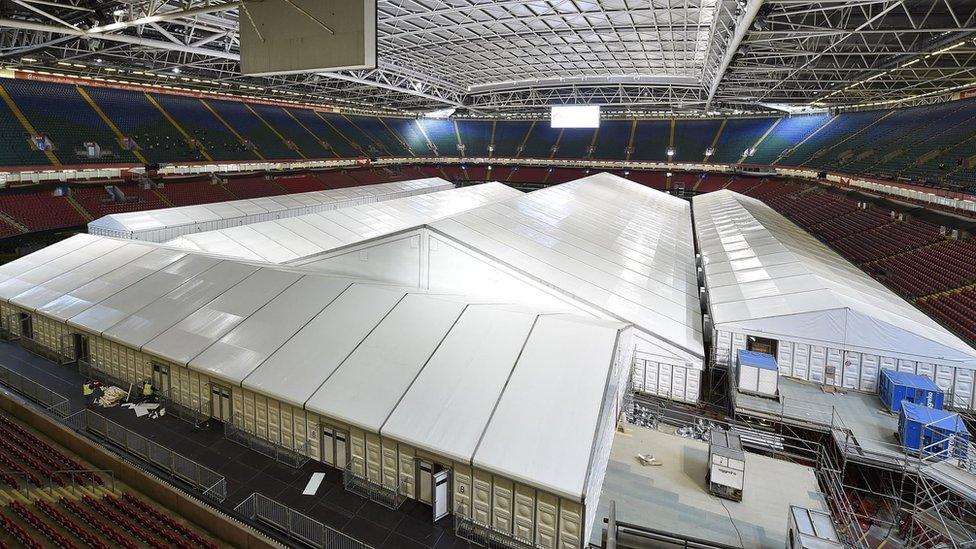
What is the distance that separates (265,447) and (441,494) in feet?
13.2

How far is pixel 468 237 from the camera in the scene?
1531 centimetres

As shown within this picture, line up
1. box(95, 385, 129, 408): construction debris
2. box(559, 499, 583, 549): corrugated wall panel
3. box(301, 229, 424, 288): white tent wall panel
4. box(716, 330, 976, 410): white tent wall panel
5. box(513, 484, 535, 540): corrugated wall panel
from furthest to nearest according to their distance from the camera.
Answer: box(301, 229, 424, 288): white tent wall panel < box(716, 330, 976, 410): white tent wall panel < box(95, 385, 129, 408): construction debris < box(513, 484, 535, 540): corrugated wall panel < box(559, 499, 583, 549): corrugated wall panel

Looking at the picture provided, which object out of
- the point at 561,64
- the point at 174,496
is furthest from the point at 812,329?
the point at 561,64

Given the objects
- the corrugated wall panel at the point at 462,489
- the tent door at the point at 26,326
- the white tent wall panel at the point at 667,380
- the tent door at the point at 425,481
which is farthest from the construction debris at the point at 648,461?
the tent door at the point at 26,326

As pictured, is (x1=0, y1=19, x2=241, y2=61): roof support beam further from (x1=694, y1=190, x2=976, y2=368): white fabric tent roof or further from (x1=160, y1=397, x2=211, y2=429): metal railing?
(x1=694, y1=190, x2=976, y2=368): white fabric tent roof

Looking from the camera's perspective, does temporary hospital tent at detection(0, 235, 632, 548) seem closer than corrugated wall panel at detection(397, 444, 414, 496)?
Yes

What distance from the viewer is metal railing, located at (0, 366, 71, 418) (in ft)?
36.6

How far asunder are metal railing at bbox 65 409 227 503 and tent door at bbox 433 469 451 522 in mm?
3495

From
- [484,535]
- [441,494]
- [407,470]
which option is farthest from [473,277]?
[484,535]

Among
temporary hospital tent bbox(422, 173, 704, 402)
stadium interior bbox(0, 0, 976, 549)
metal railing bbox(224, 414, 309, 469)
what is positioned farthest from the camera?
temporary hospital tent bbox(422, 173, 704, 402)

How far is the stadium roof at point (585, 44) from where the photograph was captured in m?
18.7

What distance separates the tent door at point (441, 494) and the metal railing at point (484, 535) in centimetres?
28

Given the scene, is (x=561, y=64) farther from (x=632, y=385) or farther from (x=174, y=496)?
(x=174, y=496)

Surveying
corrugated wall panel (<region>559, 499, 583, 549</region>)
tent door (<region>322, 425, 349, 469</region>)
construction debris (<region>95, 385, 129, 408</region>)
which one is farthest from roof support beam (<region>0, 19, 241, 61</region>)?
corrugated wall panel (<region>559, 499, 583, 549</region>)
